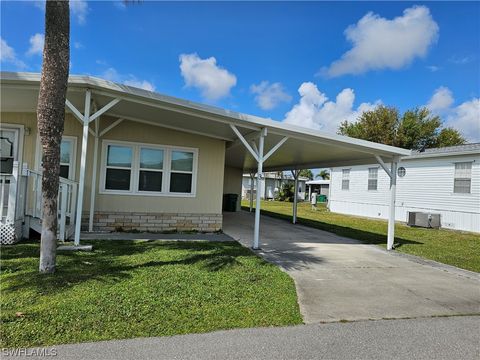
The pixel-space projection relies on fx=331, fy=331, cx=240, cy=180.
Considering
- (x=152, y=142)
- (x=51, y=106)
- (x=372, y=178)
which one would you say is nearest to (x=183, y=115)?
Answer: (x=152, y=142)

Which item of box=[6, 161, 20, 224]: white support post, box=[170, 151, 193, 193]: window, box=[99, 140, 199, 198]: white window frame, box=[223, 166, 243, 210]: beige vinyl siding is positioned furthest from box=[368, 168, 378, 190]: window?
box=[6, 161, 20, 224]: white support post

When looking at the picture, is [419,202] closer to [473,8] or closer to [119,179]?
[473,8]

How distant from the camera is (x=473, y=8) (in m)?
8.77

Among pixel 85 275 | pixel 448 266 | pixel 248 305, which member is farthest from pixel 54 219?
pixel 448 266

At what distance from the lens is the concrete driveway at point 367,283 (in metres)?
4.15

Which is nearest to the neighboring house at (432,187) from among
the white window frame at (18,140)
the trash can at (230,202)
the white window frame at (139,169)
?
the trash can at (230,202)

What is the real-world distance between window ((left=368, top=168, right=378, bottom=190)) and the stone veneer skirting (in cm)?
1191

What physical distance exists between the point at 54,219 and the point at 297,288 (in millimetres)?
3594

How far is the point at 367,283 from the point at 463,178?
37.3 ft

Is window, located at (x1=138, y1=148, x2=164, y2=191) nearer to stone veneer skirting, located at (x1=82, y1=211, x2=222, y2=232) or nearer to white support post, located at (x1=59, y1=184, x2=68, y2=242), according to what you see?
stone veneer skirting, located at (x1=82, y1=211, x2=222, y2=232)

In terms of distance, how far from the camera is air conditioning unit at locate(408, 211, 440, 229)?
14.6 metres

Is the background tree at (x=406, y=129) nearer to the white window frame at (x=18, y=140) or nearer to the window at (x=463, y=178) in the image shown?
the window at (x=463, y=178)

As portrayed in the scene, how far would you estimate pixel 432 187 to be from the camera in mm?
15203

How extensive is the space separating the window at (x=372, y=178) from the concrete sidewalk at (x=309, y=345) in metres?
15.6
